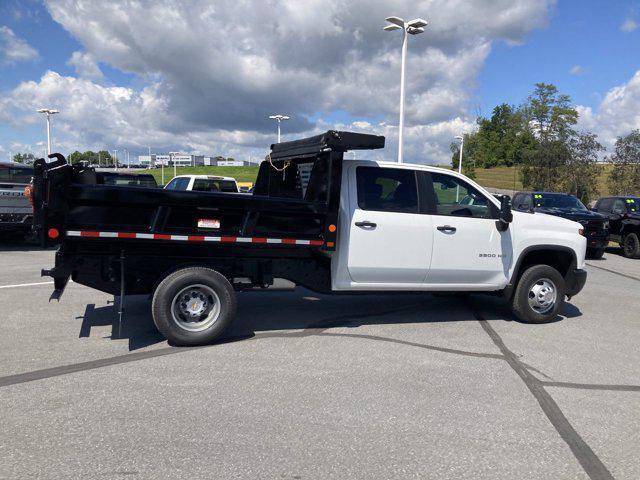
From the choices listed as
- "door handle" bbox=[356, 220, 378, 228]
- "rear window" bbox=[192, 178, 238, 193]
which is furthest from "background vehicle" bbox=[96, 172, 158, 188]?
"door handle" bbox=[356, 220, 378, 228]

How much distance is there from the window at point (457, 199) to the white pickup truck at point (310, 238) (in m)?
0.01

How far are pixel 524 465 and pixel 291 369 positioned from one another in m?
2.26

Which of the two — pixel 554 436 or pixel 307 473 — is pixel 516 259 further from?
pixel 307 473

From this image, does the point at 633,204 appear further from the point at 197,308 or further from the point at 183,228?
the point at 183,228

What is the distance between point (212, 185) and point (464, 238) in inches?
383

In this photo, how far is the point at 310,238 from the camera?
5875 millimetres

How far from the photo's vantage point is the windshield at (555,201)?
1609 cm

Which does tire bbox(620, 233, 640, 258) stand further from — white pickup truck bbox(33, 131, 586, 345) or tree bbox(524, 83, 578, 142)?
tree bbox(524, 83, 578, 142)

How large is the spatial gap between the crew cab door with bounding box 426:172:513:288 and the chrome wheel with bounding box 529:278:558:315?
0.55m

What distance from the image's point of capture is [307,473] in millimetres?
3201

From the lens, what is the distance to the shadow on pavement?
20.5ft

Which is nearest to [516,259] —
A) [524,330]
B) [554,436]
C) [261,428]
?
[524,330]

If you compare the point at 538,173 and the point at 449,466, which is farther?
the point at 538,173

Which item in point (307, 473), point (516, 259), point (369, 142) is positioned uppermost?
point (369, 142)
